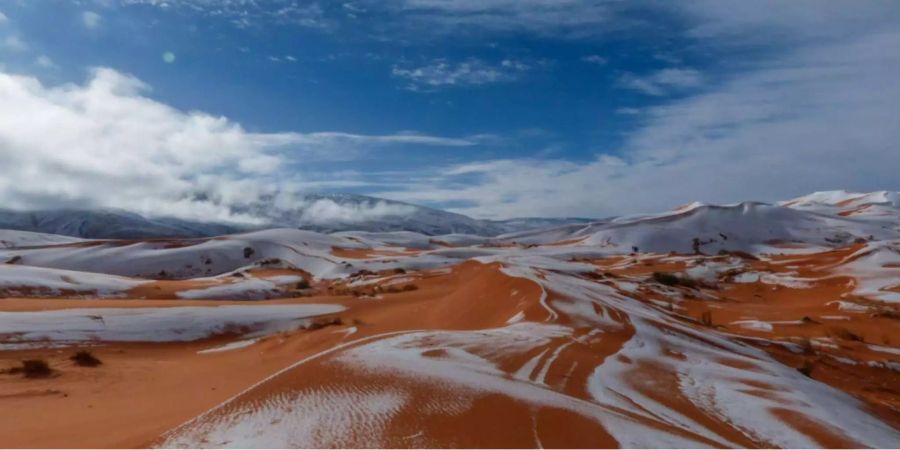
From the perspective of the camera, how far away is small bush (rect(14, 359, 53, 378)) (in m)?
7.68

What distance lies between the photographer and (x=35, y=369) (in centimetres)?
780

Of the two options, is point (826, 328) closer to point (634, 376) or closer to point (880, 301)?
point (880, 301)

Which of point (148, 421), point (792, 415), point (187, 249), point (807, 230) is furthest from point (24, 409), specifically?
point (807, 230)

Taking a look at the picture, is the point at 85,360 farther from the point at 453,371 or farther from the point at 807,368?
the point at 807,368

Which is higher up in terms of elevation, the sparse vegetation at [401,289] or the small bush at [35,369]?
the small bush at [35,369]

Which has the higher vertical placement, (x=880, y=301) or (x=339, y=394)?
(x=339, y=394)

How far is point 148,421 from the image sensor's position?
16.2 ft

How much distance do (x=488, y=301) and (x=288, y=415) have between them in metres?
12.1

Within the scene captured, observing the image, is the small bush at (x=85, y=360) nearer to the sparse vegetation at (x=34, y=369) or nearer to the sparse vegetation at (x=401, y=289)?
the sparse vegetation at (x=34, y=369)

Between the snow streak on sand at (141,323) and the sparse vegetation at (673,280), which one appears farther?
the sparse vegetation at (673,280)

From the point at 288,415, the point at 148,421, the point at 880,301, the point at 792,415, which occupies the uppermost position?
the point at 288,415

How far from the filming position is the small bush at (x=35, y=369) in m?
7.68

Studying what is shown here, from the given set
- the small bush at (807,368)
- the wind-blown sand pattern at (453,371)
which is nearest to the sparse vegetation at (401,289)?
the wind-blown sand pattern at (453,371)

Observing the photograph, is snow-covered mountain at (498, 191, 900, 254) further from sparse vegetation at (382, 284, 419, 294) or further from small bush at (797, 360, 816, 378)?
small bush at (797, 360, 816, 378)
